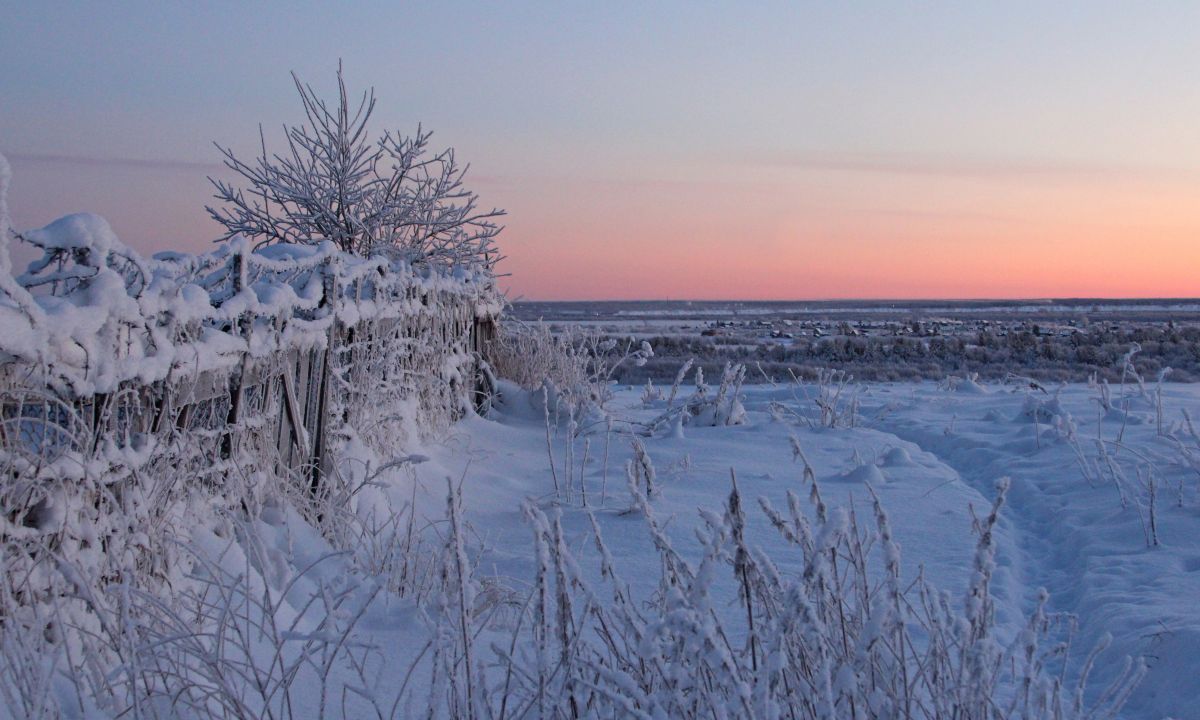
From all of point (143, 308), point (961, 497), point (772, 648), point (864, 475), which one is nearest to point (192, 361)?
point (143, 308)

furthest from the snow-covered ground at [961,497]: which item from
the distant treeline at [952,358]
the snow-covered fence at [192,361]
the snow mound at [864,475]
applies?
the distant treeline at [952,358]

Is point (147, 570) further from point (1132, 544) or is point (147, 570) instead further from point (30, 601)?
point (1132, 544)

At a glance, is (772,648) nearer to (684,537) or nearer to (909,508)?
(684,537)

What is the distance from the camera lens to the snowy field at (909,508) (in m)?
3.43

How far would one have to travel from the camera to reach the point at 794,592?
1.69 metres

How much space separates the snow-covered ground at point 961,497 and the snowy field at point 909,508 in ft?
0.05

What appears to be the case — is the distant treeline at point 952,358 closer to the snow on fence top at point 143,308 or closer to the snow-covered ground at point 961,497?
the snow-covered ground at point 961,497

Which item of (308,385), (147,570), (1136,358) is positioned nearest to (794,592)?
(147,570)

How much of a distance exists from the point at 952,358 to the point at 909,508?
16784mm

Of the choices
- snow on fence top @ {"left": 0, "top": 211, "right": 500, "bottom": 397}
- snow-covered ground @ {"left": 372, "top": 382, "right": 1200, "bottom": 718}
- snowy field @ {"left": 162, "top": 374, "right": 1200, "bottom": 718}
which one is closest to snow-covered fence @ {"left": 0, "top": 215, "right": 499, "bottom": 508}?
snow on fence top @ {"left": 0, "top": 211, "right": 500, "bottom": 397}

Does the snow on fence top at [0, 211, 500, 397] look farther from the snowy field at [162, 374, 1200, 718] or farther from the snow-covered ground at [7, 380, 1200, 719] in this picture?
the snowy field at [162, 374, 1200, 718]

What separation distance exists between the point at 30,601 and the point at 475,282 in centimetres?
771

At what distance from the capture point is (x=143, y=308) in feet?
8.82

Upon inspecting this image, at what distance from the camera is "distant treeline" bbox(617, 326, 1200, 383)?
17844mm
